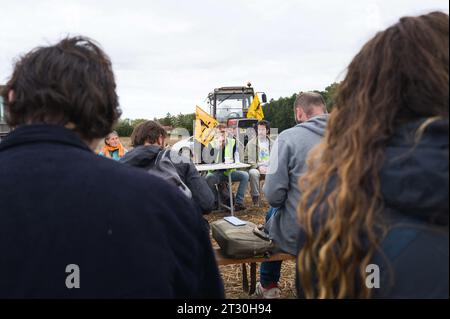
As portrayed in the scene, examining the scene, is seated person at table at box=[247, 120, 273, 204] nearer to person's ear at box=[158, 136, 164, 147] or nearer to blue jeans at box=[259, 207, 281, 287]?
blue jeans at box=[259, 207, 281, 287]

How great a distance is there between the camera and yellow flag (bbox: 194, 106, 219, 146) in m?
8.72

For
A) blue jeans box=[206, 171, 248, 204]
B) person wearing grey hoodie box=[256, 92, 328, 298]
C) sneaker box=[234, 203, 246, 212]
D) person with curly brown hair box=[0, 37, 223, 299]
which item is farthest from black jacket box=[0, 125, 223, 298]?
sneaker box=[234, 203, 246, 212]

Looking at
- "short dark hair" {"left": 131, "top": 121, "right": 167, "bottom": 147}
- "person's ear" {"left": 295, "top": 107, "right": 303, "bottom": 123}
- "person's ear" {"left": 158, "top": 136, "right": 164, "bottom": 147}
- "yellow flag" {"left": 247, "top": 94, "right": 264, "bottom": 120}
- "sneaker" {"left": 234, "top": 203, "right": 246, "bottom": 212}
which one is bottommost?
"sneaker" {"left": 234, "top": 203, "right": 246, "bottom": 212}

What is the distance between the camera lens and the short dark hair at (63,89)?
3.76ft

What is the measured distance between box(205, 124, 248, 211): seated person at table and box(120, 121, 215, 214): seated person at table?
3.95 meters

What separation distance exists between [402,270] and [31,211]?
3.06 ft

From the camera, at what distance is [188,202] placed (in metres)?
1.19

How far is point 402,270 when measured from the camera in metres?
0.98

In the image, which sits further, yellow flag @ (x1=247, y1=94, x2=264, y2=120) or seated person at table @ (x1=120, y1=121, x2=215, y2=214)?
yellow flag @ (x1=247, y1=94, x2=264, y2=120)

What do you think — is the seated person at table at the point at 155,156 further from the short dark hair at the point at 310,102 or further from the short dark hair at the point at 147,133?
the short dark hair at the point at 310,102

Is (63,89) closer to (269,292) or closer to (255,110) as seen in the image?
(269,292)

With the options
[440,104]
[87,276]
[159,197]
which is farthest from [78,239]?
[440,104]

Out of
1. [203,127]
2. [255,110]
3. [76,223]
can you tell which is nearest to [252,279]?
[76,223]

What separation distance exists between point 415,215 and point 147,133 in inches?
109
